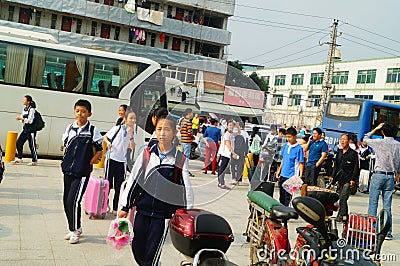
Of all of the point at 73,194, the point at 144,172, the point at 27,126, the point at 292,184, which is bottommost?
the point at 73,194

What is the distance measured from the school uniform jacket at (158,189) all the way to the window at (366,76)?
132 feet

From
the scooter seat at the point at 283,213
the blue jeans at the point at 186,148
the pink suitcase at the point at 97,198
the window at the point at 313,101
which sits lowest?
the pink suitcase at the point at 97,198

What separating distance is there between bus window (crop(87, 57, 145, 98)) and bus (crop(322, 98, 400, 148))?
10.4 metres

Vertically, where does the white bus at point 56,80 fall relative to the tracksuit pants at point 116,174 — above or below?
above

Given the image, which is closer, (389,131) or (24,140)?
(389,131)

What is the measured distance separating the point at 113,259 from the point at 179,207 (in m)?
1.64

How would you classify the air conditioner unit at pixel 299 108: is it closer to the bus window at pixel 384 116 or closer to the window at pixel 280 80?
the window at pixel 280 80

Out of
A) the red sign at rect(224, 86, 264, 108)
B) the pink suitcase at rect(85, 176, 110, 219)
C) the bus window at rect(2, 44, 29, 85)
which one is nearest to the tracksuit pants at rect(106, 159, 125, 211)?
the pink suitcase at rect(85, 176, 110, 219)

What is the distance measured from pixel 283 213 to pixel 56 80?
392 inches

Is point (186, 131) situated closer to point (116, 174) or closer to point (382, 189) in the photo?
point (116, 174)

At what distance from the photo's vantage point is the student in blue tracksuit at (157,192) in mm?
3537

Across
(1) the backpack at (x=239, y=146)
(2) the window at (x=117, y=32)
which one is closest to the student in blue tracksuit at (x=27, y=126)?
(1) the backpack at (x=239, y=146)

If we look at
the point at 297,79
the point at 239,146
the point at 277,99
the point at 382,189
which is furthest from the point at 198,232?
the point at 297,79

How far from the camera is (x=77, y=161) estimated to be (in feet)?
16.6
